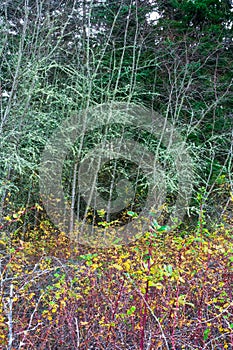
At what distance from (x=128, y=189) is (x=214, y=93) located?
9.58 feet

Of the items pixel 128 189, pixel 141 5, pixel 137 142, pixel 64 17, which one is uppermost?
pixel 141 5

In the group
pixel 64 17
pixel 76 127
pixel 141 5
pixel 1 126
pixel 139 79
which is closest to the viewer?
pixel 1 126

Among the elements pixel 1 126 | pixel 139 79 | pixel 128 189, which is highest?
pixel 139 79

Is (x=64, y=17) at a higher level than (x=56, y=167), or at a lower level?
higher

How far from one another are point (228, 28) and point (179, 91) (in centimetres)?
260

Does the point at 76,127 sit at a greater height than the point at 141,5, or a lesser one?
lesser

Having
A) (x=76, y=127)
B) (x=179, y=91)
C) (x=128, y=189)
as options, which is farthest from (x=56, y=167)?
(x=179, y=91)

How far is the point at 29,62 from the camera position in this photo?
4.81 meters

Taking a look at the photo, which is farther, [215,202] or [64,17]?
[215,202]

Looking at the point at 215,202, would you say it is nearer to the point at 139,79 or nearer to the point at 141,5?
the point at 139,79

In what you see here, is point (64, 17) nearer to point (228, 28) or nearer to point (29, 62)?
point (29, 62)

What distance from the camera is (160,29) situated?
25.5ft

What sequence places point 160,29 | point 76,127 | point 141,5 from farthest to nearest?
point 160,29
point 141,5
point 76,127

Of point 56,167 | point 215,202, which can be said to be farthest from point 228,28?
point 56,167
